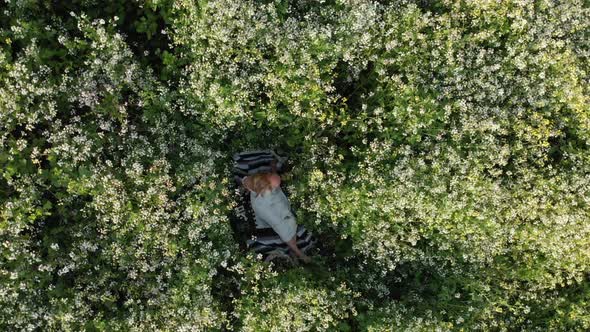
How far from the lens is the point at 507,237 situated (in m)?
8.32

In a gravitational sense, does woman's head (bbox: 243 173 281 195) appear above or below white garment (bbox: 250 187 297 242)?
above

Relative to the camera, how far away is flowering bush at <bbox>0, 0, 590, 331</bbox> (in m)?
7.02

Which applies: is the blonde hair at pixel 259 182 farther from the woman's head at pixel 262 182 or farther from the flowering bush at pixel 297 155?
the flowering bush at pixel 297 155

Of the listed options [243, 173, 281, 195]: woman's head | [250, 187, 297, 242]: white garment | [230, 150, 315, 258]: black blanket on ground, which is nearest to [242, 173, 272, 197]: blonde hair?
[243, 173, 281, 195]: woman's head

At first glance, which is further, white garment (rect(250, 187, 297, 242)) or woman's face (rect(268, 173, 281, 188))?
white garment (rect(250, 187, 297, 242))

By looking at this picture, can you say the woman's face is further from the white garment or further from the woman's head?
the white garment

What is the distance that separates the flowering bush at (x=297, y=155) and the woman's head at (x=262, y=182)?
283 millimetres

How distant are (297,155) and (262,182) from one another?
0.75 m

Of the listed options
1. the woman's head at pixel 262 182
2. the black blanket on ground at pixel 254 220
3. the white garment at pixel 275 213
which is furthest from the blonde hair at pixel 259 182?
the black blanket on ground at pixel 254 220

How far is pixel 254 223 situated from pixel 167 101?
114 inches

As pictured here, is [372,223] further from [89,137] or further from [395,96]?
[89,137]

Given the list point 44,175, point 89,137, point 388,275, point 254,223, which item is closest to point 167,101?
point 89,137

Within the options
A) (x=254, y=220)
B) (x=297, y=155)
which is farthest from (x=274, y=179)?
(x=254, y=220)

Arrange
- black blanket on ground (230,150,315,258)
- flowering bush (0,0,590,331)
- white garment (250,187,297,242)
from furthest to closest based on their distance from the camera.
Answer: black blanket on ground (230,150,315,258) → white garment (250,187,297,242) → flowering bush (0,0,590,331)
